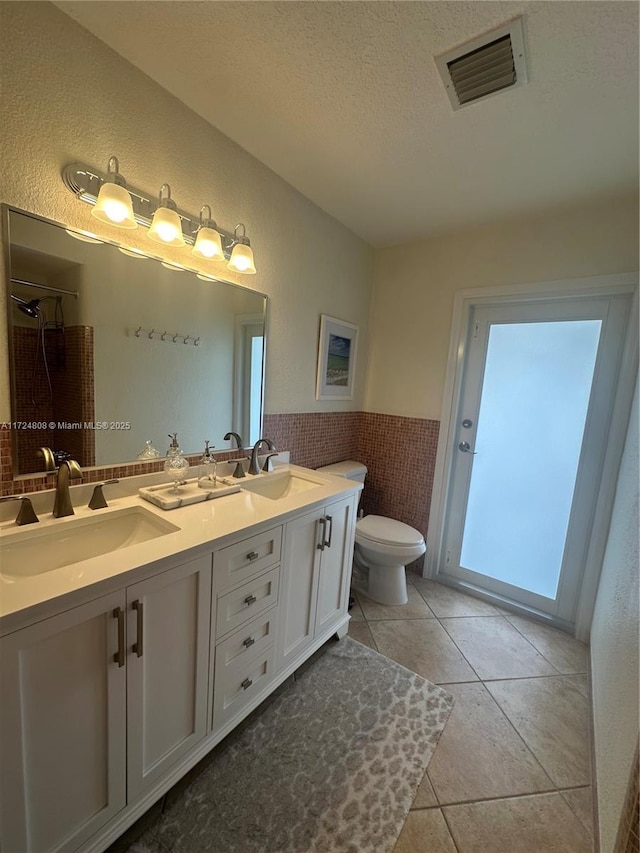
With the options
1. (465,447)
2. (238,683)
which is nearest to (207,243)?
(238,683)

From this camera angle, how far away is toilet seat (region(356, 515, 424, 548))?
2.09m

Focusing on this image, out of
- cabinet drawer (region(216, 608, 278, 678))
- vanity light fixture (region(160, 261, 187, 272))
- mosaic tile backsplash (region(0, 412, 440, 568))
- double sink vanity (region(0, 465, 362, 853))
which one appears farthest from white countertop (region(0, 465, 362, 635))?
vanity light fixture (region(160, 261, 187, 272))

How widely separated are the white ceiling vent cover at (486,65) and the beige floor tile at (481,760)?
2.47m

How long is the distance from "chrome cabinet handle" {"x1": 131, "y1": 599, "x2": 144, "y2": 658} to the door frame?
203cm

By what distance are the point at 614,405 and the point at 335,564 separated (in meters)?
→ 1.73

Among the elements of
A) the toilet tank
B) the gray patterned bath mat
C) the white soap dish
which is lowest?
the gray patterned bath mat

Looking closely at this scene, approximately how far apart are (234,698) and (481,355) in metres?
2.29

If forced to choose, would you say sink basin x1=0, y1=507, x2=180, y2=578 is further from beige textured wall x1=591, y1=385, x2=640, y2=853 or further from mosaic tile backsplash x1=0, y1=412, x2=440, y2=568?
beige textured wall x1=591, y1=385, x2=640, y2=853

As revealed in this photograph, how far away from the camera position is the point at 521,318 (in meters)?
2.14

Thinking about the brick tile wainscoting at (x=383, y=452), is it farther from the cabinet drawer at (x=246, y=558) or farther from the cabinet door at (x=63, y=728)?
the cabinet door at (x=63, y=728)

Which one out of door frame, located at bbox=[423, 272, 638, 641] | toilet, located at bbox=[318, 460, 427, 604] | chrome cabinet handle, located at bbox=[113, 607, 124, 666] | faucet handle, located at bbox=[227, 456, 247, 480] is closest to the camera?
chrome cabinet handle, located at bbox=[113, 607, 124, 666]

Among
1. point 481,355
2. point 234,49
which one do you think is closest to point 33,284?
point 234,49

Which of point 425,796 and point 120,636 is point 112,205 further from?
point 425,796

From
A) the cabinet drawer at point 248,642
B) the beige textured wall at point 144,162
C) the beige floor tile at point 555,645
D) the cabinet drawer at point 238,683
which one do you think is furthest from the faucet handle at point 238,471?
the beige floor tile at point 555,645
